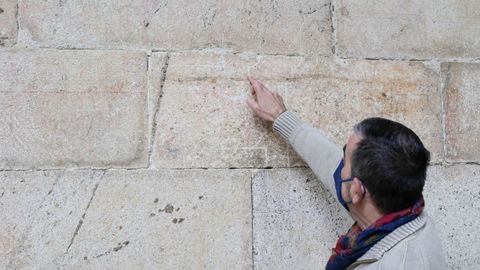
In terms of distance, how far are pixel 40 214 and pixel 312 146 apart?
1.24 metres

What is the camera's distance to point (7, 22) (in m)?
2.54

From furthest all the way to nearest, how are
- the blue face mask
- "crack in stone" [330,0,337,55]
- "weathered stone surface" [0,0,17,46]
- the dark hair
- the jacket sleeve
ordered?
1. "crack in stone" [330,0,337,55]
2. "weathered stone surface" [0,0,17,46]
3. the jacket sleeve
4. the blue face mask
5. the dark hair

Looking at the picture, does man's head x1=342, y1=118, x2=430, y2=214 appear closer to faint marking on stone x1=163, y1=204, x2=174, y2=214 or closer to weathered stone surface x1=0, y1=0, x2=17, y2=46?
faint marking on stone x1=163, y1=204, x2=174, y2=214

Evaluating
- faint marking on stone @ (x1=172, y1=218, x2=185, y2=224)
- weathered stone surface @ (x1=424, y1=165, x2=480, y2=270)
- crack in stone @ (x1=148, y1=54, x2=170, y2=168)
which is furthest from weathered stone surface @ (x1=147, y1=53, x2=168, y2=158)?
weathered stone surface @ (x1=424, y1=165, x2=480, y2=270)

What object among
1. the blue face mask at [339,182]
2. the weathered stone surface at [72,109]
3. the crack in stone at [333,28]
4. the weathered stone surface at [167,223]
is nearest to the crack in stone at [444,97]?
the crack in stone at [333,28]

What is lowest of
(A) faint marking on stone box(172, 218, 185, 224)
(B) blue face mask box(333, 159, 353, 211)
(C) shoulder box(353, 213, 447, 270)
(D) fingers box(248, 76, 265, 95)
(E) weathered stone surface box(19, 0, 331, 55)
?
(A) faint marking on stone box(172, 218, 185, 224)

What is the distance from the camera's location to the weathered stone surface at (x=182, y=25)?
2.57 meters

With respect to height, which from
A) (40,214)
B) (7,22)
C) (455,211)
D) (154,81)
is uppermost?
(7,22)

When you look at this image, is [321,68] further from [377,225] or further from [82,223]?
[82,223]

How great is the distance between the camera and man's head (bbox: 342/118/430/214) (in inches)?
74.4

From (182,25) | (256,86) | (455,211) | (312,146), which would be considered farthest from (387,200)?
(182,25)

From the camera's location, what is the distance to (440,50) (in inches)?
113

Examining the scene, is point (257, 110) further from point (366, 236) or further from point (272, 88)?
point (366, 236)

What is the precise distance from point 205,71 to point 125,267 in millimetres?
970
